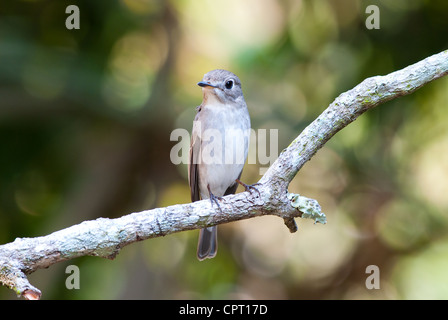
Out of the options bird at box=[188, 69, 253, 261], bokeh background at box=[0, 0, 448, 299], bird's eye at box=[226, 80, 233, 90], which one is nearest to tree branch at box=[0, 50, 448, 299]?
bird at box=[188, 69, 253, 261]

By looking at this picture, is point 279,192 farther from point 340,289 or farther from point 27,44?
point 27,44

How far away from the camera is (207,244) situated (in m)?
5.14

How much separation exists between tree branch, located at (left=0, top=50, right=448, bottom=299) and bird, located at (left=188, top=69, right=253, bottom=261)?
1.35 meters

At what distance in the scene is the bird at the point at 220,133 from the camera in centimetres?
463

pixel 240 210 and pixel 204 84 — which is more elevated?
pixel 204 84

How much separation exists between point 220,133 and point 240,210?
5.03 feet

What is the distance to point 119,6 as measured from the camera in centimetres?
633

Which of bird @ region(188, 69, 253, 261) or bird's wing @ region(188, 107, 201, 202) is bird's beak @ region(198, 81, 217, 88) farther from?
bird's wing @ region(188, 107, 201, 202)

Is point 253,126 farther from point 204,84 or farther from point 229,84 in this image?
point 204,84

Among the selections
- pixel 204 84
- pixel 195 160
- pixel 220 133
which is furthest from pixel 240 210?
pixel 195 160

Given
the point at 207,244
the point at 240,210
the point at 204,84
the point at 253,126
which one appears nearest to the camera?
the point at 240,210

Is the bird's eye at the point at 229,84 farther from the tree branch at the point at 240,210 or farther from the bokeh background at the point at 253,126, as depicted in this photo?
the tree branch at the point at 240,210

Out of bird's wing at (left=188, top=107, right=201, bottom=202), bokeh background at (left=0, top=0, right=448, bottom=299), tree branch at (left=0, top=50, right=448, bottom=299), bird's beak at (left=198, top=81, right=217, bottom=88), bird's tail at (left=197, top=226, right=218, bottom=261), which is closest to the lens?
tree branch at (left=0, top=50, right=448, bottom=299)

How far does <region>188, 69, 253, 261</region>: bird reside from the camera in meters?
4.63
